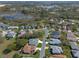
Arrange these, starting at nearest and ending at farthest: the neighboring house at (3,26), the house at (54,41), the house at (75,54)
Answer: the house at (75,54), the house at (54,41), the neighboring house at (3,26)

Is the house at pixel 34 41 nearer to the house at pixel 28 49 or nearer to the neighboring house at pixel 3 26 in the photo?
the house at pixel 28 49

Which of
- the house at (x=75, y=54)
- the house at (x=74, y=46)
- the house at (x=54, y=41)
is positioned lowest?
the house at (x=75, y=54)

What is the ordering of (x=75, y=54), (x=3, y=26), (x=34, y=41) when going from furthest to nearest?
(x=3, y=26), (x=34, y=41), (x=75, y=54)

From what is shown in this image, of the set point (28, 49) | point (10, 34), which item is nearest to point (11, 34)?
point (10, 34)

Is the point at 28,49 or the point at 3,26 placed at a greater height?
the point at 3,26

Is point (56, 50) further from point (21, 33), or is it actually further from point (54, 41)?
point (21, 33)

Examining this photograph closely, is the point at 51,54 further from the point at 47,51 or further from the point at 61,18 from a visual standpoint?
the point at 61,18

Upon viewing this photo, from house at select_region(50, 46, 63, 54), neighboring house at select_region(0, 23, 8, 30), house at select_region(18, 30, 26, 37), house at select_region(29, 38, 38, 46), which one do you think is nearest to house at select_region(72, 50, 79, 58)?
house at select_region(50, 46, 63, 54)

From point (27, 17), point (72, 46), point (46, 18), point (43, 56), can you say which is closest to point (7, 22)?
point (27, 17)

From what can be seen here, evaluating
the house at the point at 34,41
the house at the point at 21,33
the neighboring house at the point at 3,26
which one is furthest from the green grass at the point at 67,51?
the neighboring house at the point at 3,26

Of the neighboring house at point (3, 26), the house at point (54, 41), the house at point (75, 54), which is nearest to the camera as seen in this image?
the house at point (75, 54)
